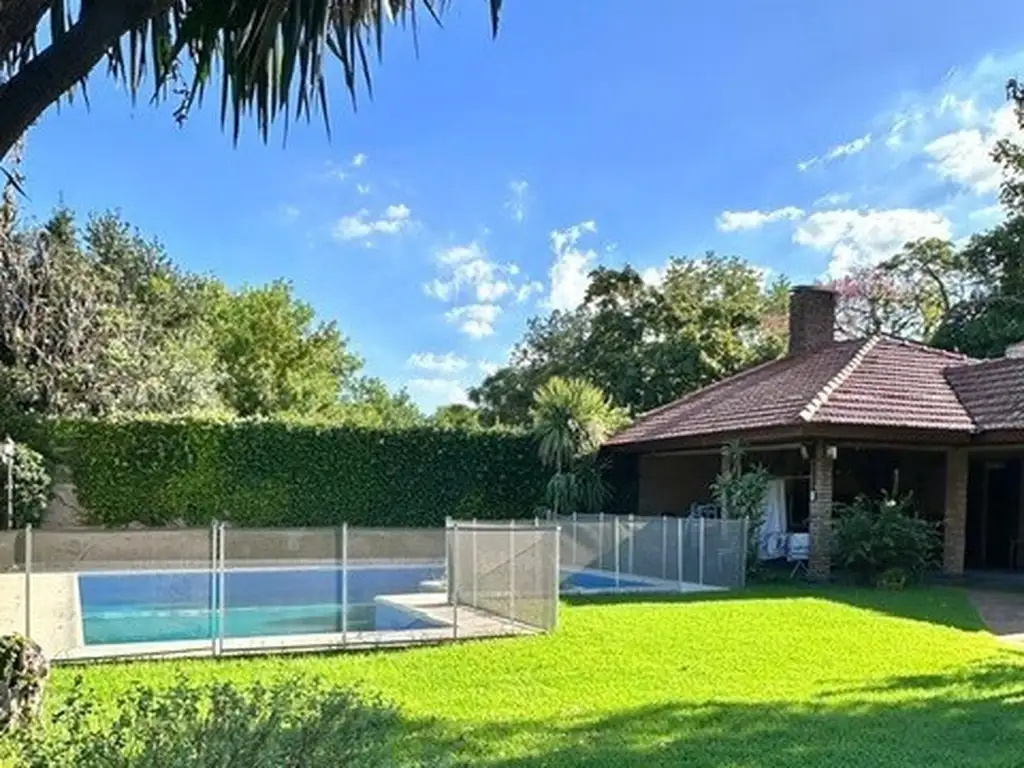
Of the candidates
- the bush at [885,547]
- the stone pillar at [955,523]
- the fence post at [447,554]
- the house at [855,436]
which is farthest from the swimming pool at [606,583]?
the stone pillar at [955,523]

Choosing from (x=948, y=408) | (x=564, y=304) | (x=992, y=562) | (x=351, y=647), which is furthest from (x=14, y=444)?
(x=564, y=304)

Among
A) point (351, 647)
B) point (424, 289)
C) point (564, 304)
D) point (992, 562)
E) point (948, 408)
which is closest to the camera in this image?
point (351, 647)

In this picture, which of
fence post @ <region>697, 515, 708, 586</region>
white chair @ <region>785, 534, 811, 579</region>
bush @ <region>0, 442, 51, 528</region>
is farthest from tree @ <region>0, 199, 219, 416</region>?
white chair @ <region>785, 534, 811, 579</region>

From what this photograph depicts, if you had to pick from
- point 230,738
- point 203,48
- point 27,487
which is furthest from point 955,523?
point 203,48

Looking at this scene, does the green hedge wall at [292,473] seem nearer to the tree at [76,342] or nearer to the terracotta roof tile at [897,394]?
the tree at [76,342]

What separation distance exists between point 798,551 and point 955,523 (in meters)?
3.22

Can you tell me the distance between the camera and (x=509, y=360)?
144ft

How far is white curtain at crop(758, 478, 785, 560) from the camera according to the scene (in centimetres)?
1825

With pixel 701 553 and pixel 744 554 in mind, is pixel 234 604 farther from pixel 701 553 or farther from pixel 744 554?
pixel 744 554

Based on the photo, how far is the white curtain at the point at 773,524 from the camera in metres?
18.2

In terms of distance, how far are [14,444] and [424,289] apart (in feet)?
90.2

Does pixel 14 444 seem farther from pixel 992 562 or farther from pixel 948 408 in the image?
pixel 992 562

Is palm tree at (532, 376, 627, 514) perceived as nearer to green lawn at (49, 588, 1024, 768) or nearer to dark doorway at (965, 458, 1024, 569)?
dark doorway at (965, 458, 1024, 569)

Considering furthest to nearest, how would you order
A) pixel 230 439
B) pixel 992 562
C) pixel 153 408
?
pixel 153 408 → pixel 230 439 → pixel 992 562
